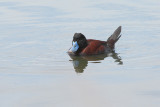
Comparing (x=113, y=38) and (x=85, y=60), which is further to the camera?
(x=113, y=38)

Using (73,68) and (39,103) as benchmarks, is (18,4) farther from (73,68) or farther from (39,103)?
(39,103)

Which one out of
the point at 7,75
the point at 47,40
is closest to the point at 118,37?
the point at 47,40

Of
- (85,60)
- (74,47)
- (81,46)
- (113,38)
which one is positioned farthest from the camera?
(113,38)

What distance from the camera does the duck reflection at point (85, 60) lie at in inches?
361

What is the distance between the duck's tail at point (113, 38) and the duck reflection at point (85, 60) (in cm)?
44

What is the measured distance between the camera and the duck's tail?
436 inches

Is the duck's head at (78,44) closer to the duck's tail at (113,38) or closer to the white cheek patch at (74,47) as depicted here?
the white cheek patch at (74,47)

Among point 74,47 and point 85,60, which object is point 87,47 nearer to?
point 74,47

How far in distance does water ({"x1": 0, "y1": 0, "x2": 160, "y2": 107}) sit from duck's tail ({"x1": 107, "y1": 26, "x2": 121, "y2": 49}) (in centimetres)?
22

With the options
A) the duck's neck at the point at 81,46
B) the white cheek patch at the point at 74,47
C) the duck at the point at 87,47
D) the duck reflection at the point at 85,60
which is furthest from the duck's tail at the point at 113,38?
the white cheek patch at the point at 74,47

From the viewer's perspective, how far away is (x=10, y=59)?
973cm

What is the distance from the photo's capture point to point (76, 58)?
1033 cm

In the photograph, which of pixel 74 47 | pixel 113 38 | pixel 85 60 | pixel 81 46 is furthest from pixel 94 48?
pixel 113 38

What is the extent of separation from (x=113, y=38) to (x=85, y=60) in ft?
5.10
